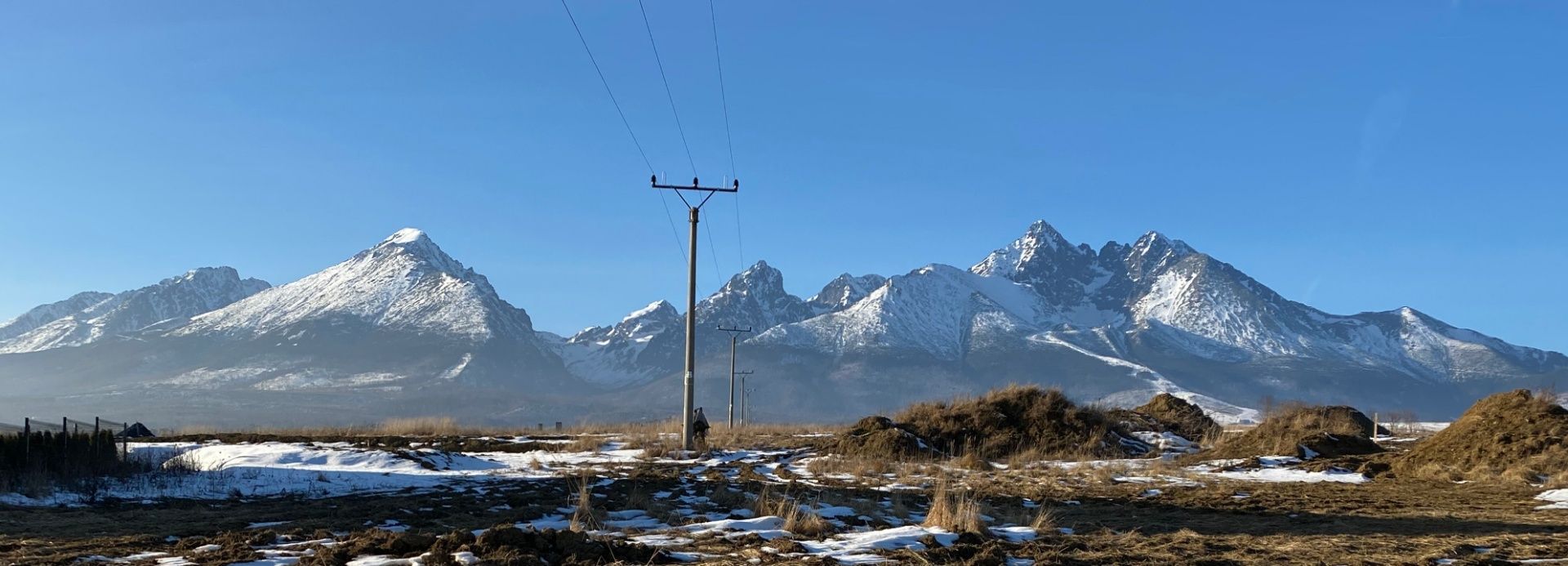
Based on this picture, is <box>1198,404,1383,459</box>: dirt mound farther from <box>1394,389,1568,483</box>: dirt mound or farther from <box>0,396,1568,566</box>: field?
<box>1394,389,1568,483</box>: dirt mound

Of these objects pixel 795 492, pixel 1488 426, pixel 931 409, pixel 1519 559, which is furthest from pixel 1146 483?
pixel 931 409

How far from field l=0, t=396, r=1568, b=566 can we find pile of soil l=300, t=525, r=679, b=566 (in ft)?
0.08

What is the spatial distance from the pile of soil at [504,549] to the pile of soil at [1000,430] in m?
Answer: 15.5

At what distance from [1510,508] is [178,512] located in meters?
15.4

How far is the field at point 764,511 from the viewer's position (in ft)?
30.1

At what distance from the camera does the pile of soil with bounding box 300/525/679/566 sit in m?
8.42

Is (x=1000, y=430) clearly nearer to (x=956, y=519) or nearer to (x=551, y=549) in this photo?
(x=956, y=519)

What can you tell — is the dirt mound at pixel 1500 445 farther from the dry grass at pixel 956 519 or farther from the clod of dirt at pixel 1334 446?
the dry grass at pixel 956 519

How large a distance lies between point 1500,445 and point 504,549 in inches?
708

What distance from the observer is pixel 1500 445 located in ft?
64.4

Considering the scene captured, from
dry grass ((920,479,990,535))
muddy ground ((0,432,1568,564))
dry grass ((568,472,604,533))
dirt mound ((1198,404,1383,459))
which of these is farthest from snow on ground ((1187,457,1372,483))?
dry grass ((568,472,604,533))

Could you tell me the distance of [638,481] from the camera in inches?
658

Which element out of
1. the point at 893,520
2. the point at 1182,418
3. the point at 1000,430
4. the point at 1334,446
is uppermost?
the point at 1182,418

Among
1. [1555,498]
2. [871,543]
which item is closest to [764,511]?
[871,543]
